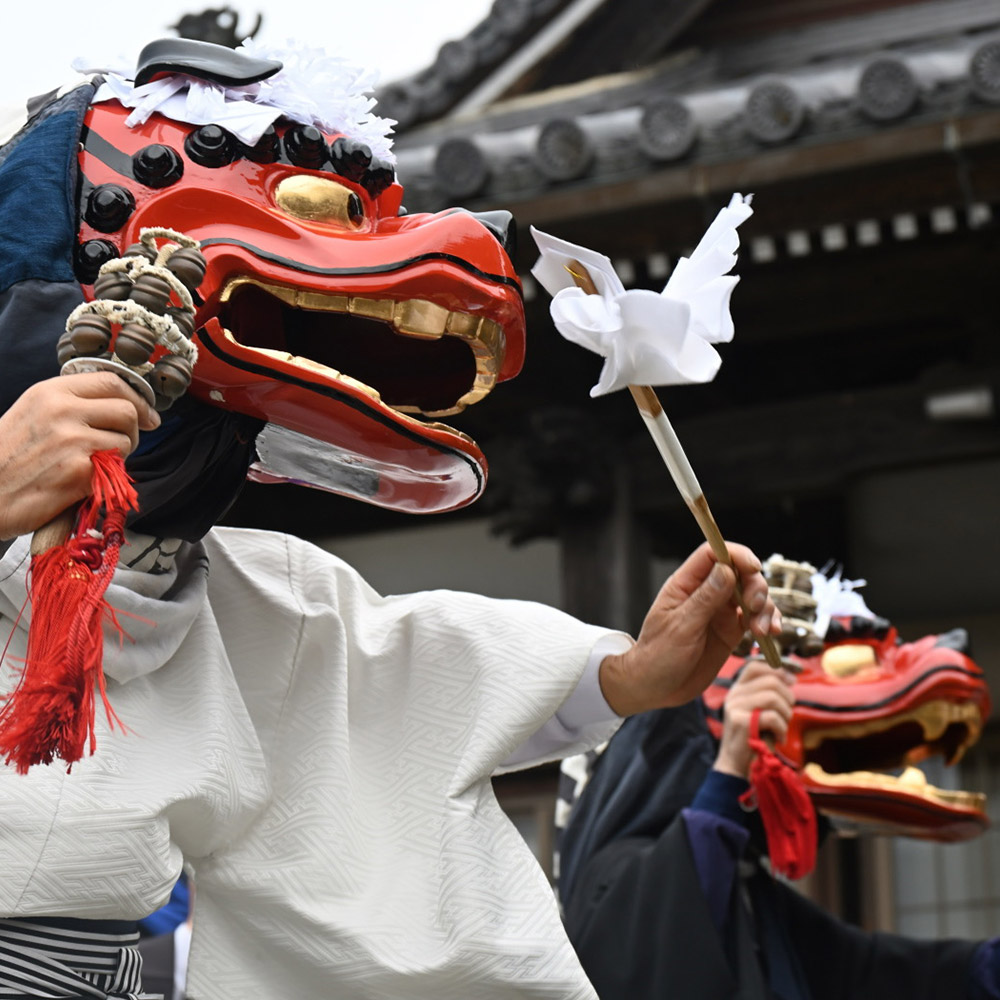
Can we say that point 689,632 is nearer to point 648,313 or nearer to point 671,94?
point 648,313

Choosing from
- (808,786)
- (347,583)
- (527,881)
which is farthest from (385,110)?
(527,881)

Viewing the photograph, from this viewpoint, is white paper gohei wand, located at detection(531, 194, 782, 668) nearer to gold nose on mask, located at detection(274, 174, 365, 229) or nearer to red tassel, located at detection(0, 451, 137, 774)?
gold nose on mask, located at detection(274, 174, 365, 229)

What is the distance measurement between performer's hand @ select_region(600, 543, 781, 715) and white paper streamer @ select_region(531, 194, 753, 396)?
1.44 ft

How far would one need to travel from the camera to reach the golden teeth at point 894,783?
11.1 feet

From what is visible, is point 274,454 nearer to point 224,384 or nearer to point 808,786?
point 224,384

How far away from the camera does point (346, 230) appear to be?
2.03 m

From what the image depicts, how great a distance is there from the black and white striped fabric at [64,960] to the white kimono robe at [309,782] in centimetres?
6

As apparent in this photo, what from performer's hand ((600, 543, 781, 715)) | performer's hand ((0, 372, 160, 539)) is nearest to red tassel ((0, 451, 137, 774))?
performer's hand ((0, 372, 160, 539))

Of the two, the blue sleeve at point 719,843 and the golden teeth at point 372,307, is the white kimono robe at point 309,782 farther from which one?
the blue sleeve at point 719,843

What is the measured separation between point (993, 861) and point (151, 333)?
188 inches

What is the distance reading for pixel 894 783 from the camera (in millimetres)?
3393

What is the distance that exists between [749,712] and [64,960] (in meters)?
1.71

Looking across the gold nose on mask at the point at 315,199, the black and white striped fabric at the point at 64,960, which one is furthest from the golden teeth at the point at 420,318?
the black and white striped fabric at the point at 64,960

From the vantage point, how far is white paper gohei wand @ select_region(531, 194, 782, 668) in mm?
1723
